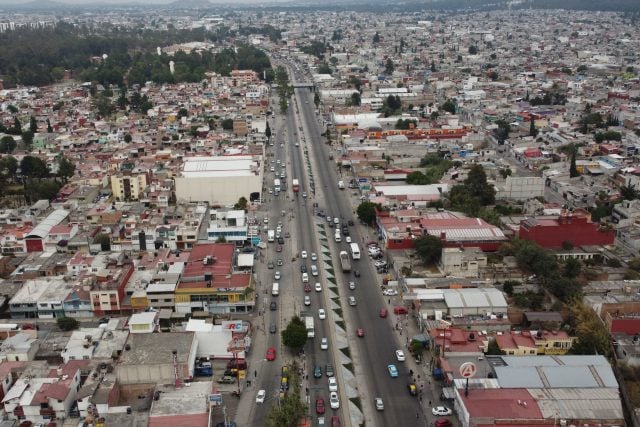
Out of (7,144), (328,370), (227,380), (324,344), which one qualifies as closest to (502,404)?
(328,370)

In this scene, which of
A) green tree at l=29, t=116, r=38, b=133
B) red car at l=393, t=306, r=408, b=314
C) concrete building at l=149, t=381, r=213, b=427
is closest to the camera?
concrete building at l=149, t=381, r=213, b=427

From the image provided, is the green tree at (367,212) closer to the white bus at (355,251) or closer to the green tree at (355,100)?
the white bus at (355,251)

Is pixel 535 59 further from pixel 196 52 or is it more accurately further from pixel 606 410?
pixel 606 410

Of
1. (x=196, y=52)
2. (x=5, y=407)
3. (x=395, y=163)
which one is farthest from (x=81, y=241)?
(x=196, y=52)

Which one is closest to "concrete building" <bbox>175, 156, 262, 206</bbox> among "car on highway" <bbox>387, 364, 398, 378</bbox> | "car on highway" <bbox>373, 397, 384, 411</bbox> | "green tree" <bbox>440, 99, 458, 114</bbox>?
"car on highway" <bbox>387, 364, 398, 378</bbox>

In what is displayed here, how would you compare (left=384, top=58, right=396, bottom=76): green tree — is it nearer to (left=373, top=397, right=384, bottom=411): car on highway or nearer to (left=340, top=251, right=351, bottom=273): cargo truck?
(left=340, top=251, right=351, bottom=273): cargo truck

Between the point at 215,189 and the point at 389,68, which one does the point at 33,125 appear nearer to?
the point at 215,189
